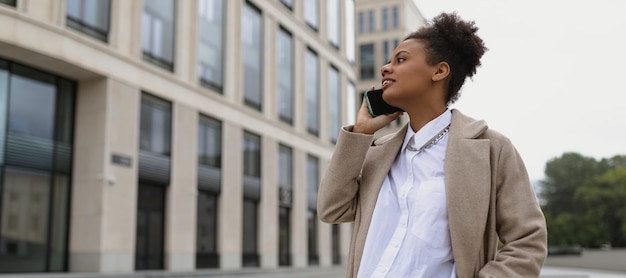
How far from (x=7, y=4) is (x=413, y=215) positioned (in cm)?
1663

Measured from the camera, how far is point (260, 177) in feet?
88.5

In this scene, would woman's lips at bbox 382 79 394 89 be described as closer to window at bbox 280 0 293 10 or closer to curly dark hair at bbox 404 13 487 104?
curly dark hair at bbox 404 13 487 104

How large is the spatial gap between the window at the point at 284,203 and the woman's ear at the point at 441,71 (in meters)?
26.8

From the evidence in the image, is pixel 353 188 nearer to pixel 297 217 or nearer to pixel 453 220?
pixel 453 220

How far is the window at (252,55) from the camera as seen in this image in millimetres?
26750

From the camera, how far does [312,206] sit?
104 feet

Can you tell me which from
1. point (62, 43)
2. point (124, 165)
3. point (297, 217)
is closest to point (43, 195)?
point (124, 165)

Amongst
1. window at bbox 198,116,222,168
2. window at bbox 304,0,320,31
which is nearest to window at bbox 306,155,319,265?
window at bbox 304,0,320,31

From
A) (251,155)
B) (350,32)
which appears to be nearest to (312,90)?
(350,32)

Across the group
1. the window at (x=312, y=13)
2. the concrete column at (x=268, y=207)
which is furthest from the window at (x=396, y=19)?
the concrete column at (x=268, y=207)

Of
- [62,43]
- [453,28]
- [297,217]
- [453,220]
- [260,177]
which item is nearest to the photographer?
[453,220]

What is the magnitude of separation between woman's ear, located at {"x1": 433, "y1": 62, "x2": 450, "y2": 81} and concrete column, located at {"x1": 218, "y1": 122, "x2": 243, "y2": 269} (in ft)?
73.0

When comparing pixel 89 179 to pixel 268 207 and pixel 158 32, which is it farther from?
pixel 268 207

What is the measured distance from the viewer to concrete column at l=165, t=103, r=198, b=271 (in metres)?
20.8
